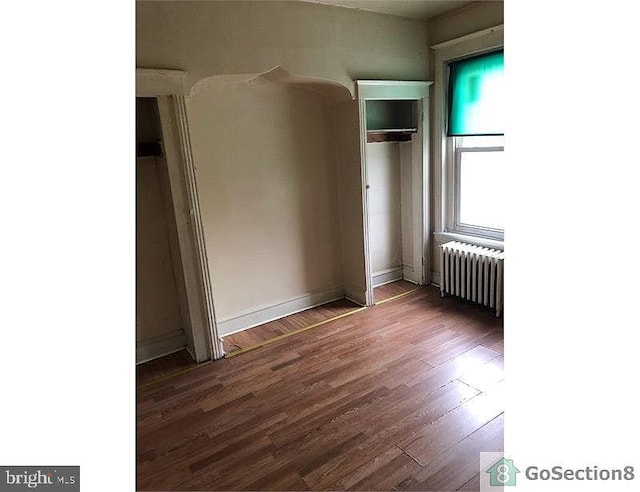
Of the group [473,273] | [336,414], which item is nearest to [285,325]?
[336,414]

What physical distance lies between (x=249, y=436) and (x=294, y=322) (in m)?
1.51

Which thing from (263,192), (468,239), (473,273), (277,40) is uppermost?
(277,40)

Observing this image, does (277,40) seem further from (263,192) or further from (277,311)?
(277,311)

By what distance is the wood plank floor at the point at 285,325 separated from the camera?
3.45m

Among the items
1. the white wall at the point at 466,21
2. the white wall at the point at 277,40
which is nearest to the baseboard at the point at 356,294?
the white wall at the point at 277,40

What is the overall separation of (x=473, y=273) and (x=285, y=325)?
180 cm

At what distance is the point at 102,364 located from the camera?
2.51 ft

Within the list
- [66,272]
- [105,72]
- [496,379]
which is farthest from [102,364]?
[496,379]

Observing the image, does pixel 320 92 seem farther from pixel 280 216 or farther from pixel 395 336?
pixel 395 336

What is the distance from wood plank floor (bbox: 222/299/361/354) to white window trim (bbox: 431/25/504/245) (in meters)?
1.31

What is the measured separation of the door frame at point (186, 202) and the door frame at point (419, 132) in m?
1.51

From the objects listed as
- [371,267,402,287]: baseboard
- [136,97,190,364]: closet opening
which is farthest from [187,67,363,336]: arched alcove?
[371,267,402,287]: baseboard

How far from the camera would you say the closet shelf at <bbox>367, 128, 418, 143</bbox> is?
12.9 ft

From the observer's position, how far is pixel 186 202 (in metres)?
2.92
